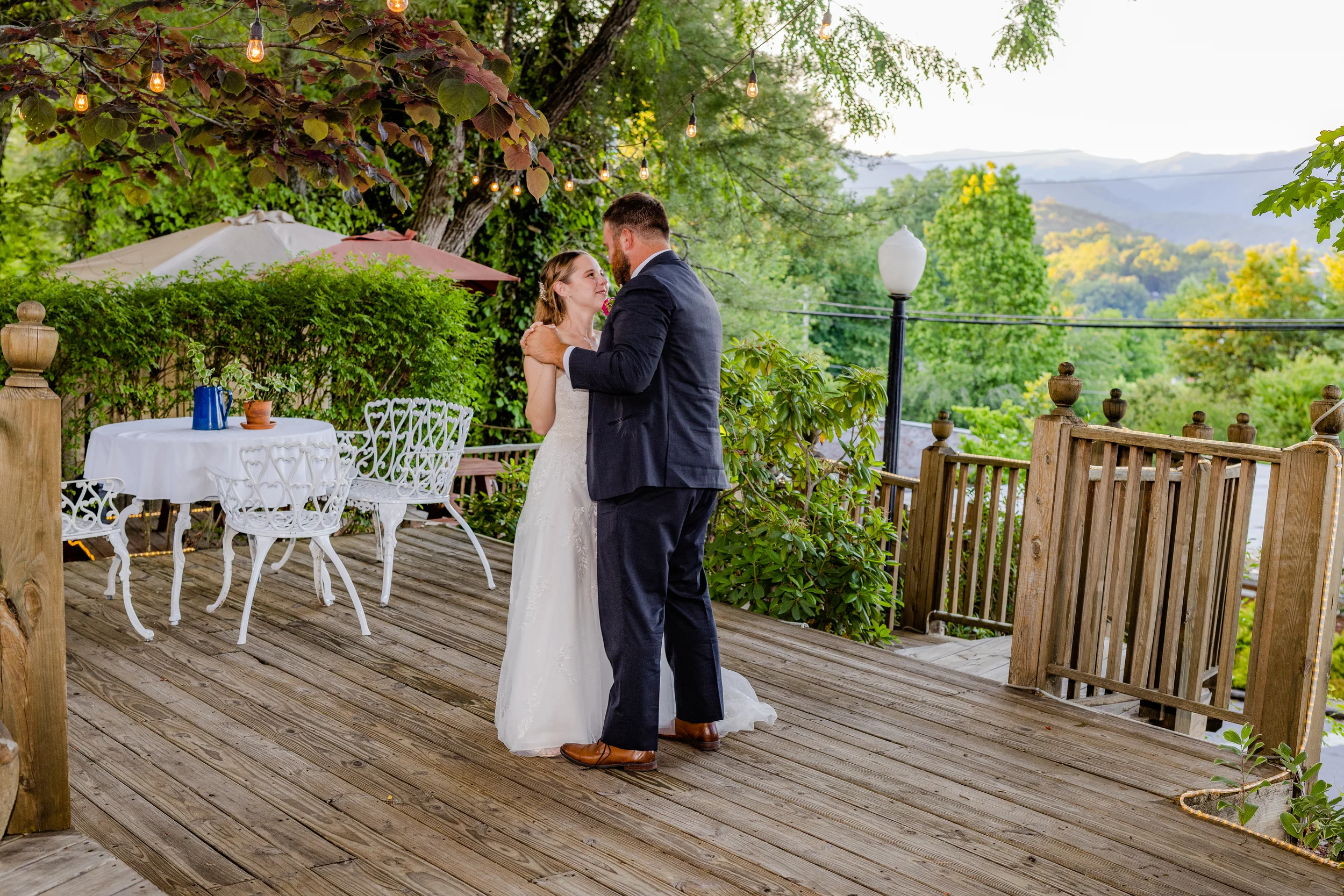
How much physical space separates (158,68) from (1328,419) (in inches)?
151

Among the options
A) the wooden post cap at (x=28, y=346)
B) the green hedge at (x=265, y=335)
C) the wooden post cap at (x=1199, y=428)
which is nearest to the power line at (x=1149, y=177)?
the wooden post cap at (x=1199, y=428)

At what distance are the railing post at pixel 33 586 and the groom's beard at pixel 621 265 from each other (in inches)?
56.4

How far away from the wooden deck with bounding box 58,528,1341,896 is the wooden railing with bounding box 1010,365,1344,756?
24cm

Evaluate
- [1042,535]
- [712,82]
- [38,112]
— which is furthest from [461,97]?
[712,82]

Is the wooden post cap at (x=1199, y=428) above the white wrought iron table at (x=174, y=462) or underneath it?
above

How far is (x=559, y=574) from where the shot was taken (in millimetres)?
3221

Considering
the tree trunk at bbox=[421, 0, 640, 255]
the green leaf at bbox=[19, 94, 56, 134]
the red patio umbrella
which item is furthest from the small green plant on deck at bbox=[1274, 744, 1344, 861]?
the tree trunk at bbox=[421, 0, 640, 255]

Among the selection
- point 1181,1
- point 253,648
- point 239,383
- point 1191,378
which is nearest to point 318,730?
point 253,648

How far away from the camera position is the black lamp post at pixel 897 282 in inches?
257

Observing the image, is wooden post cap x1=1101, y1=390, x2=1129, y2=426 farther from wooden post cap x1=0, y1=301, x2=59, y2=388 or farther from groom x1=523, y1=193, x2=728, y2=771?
wooden post cap x1=0, y1=301, x2=59, y2=388

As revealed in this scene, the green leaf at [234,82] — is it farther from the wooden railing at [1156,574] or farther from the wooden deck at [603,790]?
the wooden railing at [1156,574]

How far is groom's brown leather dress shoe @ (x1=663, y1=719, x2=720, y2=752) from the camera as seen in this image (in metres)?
3.33

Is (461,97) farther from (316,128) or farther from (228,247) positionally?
(228,247)

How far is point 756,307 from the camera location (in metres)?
12.5
